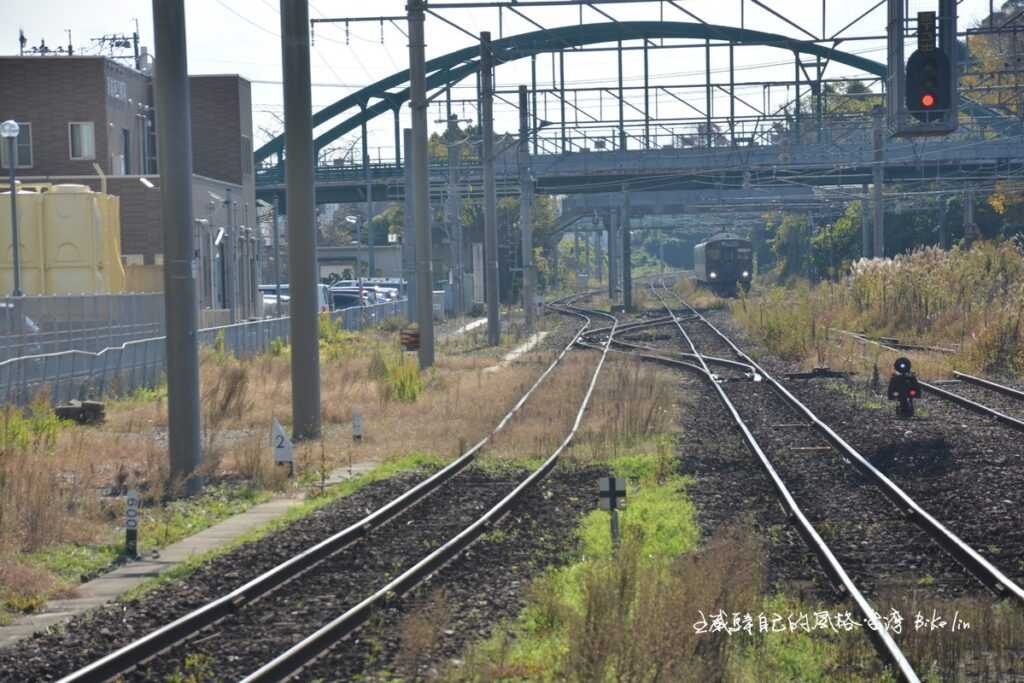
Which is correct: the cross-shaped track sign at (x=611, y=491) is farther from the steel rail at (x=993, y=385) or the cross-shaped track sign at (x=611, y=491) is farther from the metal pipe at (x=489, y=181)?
the metal pipe at (x=489, y=181)

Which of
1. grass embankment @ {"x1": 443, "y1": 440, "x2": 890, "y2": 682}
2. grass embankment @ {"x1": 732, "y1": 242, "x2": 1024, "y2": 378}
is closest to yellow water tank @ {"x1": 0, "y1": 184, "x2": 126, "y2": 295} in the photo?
grass embankment @ {"x1": 732, "y1": 242, "x2": 1024, "y2": 378}

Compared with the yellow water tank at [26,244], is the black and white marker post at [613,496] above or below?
below

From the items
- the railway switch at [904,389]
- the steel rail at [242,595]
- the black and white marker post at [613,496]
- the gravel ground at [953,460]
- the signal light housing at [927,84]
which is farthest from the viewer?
the signal light housing at [927,84]

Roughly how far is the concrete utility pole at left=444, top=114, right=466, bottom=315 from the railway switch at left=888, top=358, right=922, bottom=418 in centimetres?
2792

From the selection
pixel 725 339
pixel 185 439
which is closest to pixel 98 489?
pixel 185 439

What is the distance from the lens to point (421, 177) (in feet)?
108

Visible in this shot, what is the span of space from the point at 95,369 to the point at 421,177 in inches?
334

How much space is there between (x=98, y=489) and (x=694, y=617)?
10.0 m

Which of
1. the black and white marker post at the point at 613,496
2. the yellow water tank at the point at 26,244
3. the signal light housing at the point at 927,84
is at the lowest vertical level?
the black and white marker post at the point at 613,496

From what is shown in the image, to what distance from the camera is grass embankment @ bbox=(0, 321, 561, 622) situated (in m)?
13.4

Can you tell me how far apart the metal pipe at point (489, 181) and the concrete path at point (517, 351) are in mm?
998

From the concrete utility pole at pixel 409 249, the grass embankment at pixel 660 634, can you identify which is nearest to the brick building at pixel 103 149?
the concrete utility pole at pixel 409 249

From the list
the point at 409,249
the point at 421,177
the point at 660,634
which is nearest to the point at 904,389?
the point at 421,177

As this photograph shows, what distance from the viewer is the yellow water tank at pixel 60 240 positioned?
40.8 metres
